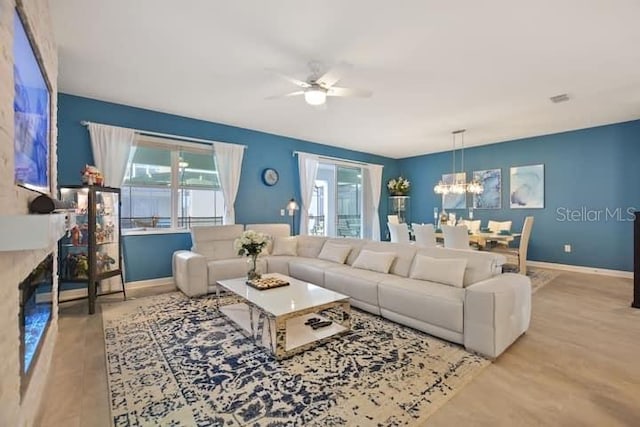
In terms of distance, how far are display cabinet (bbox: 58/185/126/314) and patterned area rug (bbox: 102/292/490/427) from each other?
2.97 ft

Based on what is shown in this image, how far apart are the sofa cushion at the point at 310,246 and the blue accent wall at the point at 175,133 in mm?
1140

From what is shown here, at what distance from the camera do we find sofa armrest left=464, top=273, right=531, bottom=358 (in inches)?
91.1

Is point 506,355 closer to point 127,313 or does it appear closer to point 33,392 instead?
point 33,392

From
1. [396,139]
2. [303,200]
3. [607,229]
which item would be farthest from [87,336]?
[607,229]

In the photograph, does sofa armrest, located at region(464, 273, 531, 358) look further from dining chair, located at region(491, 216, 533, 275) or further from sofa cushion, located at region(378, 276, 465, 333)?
dining chair, located at region(491, 216, 533, 275)

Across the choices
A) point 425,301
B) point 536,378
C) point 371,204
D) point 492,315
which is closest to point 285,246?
point 425,301

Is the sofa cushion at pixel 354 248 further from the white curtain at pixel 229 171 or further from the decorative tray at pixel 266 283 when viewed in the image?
the white curtain at pixel 229 171

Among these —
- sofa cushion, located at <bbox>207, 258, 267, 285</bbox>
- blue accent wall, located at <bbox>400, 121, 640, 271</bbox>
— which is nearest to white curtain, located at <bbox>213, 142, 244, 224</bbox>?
sofa cushion, located at <bbox>207, 258, 267, 285</bbox>

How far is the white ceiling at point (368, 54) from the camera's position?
7.39 ft

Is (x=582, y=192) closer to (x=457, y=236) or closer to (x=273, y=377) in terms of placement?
(x=457, y=236)

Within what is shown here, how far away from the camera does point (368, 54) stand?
112 inches

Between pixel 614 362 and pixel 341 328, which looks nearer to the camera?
pixel 614 362

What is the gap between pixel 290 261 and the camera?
15.0 feet

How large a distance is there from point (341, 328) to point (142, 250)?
3.37m
